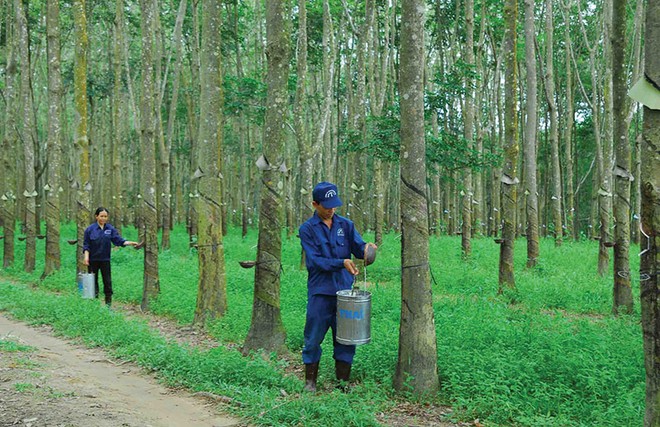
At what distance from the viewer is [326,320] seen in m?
4.81

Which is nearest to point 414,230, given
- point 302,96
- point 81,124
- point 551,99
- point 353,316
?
point 353,316

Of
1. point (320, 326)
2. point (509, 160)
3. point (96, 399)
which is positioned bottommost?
point (96, 399)

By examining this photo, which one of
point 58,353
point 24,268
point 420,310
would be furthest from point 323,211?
point 24,268

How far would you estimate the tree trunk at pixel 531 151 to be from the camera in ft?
35.1

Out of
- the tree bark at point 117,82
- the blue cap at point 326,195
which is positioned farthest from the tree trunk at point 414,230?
the tree bark at point 117,82

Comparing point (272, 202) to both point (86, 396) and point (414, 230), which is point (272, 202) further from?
point (86, 396)

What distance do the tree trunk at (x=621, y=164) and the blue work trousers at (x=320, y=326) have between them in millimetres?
4508

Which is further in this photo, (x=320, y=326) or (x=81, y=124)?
(x=81, y=124)

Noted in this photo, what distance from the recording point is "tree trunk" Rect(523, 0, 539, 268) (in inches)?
422

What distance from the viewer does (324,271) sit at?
15.6 ft

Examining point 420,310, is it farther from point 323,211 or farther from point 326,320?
point 323,211

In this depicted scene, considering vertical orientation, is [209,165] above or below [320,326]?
above

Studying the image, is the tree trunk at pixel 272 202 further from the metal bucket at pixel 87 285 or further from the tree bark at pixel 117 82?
the tree bark at pixel 117 82

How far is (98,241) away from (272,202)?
4.41 m
